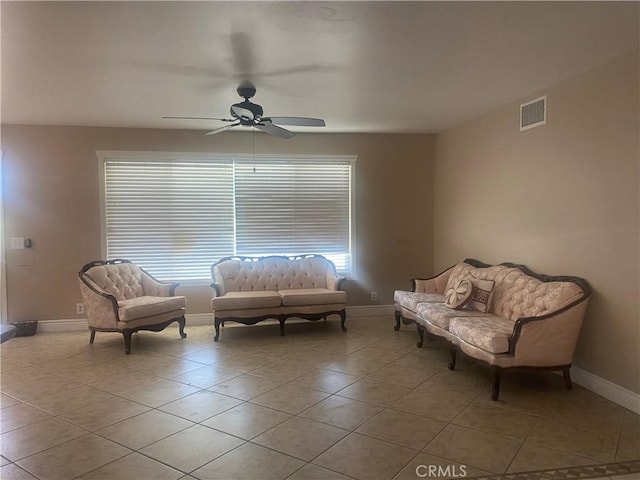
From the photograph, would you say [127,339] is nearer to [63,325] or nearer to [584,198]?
[63,325]

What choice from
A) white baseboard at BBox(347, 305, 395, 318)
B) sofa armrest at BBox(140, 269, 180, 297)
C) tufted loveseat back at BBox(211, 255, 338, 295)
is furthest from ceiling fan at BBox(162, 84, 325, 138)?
white baseboard at BBox(347, 305, 395, 318)

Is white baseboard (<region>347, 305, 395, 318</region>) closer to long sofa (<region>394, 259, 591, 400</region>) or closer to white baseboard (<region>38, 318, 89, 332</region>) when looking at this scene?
long sofa (<region>394, 259, 591, 400</region>)

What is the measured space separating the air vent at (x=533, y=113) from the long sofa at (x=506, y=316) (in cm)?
147

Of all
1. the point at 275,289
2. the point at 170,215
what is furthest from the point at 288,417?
the point at 170,215

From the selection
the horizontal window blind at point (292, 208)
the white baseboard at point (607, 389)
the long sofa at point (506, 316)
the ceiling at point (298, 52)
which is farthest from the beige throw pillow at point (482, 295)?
the horizontal window blind at point (292, 208)

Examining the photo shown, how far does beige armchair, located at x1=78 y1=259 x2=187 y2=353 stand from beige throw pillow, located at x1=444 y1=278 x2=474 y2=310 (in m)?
3.27

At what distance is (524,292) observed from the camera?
165 inches

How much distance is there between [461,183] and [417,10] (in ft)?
12.0

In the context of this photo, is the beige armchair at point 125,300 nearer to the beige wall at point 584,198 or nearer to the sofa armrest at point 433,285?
the sofa armrest at point 433,285

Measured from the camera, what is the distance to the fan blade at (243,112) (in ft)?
13.1

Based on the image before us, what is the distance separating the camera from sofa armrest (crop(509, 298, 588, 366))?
3.55m

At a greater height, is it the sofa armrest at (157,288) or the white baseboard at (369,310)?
the sofa armrest at (157,288)

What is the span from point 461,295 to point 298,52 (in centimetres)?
290

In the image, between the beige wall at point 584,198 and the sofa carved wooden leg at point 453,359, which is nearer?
the beige wall at point 584,198
